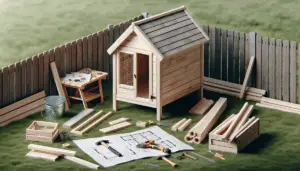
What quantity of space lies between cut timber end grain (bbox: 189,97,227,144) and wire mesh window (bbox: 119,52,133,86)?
2232 millimetres

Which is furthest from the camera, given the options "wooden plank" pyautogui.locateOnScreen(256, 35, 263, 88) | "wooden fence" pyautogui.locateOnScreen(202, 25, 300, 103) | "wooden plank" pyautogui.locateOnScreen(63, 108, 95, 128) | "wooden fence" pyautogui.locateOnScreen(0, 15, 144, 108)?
"wooden plank" pyautogui.locateOnScreen(256, 35, 263, 88)

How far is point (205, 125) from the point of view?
17.5 m

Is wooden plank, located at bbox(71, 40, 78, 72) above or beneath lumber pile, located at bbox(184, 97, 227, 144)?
above

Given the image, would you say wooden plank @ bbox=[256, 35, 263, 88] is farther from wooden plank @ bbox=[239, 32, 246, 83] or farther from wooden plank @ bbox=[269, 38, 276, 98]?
wooden plank @ bbox=[239, 32, 246, 83]

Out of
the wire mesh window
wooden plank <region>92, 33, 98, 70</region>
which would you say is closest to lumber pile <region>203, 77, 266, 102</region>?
the wire mesh window

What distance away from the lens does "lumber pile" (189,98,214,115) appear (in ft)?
62.3

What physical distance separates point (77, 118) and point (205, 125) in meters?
3.13

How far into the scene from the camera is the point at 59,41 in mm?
23188

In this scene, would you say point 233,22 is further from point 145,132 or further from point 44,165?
point 44,165

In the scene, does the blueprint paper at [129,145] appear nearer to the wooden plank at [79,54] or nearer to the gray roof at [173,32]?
the gray roof at [173,32]

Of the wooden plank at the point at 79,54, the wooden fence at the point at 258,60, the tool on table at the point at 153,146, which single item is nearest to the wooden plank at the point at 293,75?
the wooden fence at the point at 258,60

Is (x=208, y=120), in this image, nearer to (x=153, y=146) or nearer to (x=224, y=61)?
(x=153, y=146)

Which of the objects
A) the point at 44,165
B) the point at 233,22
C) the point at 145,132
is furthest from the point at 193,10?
the point at 44,165

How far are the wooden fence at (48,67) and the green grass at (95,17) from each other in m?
2.55
